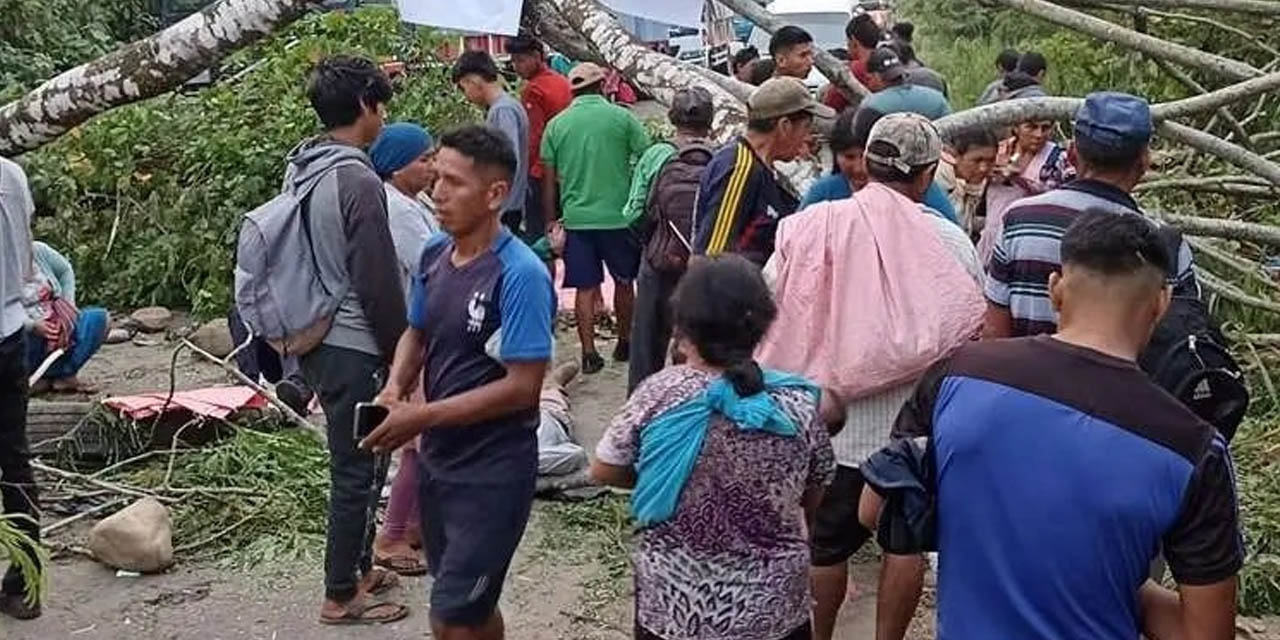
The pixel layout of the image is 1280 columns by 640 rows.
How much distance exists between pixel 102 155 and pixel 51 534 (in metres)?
4.74

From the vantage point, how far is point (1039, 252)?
12.2ft

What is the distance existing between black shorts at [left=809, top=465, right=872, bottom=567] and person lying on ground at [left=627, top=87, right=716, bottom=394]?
210 cm

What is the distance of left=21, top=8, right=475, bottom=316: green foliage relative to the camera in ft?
31.2

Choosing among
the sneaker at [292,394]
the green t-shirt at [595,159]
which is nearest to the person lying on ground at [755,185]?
the sneaker at [292,394]

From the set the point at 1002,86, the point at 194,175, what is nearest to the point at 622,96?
the point at 194,175

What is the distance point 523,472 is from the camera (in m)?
3.97

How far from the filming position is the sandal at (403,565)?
550 cm

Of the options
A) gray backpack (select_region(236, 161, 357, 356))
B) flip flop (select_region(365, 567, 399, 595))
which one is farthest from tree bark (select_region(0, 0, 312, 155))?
flip flop (select_region(365, 567, 399, 595))

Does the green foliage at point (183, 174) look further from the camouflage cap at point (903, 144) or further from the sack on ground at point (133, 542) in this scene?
the camouflage cap at point (903, 144)

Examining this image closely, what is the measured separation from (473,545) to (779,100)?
74.0 inches

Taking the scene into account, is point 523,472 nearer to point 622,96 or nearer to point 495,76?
point 495,76

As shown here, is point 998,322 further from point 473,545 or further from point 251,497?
point 251,497

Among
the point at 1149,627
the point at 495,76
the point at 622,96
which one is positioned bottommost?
the point at 622,96

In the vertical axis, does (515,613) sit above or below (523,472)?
below
